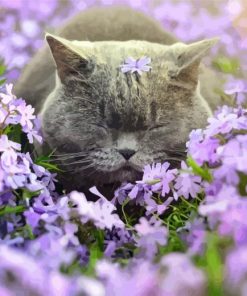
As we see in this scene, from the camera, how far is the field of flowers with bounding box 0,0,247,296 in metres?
0.43

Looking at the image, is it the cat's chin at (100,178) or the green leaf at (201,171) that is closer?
the green leaf at (201,171)

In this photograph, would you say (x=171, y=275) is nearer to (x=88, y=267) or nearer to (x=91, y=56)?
(x=88, y=267)

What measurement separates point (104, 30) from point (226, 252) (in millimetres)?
726

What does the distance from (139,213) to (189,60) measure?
270 millimetres

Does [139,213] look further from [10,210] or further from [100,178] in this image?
[10,210]

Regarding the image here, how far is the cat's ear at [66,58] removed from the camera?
905 mm

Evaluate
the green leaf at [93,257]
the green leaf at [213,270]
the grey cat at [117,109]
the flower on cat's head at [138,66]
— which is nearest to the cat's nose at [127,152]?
the grey cat at [117,109]

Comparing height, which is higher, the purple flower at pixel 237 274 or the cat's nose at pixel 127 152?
the purple flower at pixel 237 274

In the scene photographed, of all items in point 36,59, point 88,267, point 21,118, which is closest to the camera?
point 88,267

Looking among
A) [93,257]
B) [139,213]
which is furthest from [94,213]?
[139,213]

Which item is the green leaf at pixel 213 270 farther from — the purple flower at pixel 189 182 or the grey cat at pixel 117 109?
the grey cat at pixel 117 109

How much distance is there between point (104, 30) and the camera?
45.3 inches

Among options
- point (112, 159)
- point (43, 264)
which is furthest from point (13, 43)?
point (43, 264)

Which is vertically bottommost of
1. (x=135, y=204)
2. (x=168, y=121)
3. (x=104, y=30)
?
(x=135, y=204)
